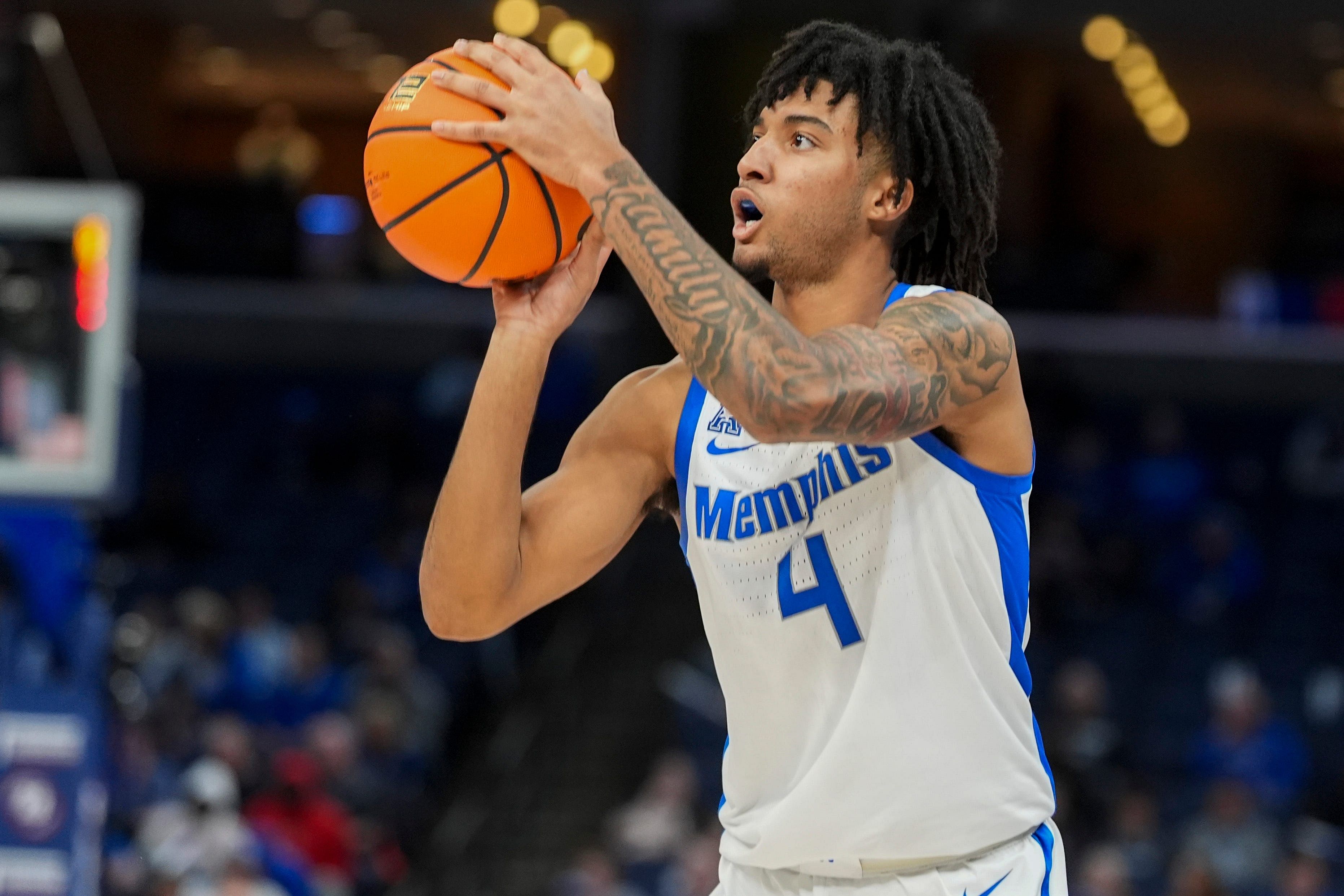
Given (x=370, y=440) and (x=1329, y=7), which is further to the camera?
(x=370, y=440)

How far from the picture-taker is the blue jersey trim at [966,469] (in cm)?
295

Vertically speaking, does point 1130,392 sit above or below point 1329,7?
below

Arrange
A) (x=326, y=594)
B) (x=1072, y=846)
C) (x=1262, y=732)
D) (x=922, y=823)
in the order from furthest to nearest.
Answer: (x=326, y=594), (x=1262, y=732), (x=1072, y=846), (x=922, y=823)

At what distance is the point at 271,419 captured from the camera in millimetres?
16422

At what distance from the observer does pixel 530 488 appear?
128 inches

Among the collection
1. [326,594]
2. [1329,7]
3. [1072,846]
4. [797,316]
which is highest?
[797,316]

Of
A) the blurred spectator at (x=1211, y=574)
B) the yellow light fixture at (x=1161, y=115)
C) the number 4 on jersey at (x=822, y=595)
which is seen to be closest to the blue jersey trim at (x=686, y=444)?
the number 4 on jersey at (x=822, y=595)

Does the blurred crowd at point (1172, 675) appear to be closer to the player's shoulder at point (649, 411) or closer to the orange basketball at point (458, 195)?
the player's shoulder at point (649, 411)

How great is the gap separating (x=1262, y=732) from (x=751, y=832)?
8808 mm

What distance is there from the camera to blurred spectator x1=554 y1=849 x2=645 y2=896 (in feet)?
33.3

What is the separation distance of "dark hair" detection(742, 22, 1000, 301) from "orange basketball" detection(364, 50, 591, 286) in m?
0.50

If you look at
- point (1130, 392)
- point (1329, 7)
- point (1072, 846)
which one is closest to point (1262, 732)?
point (1072, 846)

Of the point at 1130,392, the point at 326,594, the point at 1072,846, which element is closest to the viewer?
the point at 1072,846

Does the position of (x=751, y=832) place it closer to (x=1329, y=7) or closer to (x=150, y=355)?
(x=1329, y=7)
